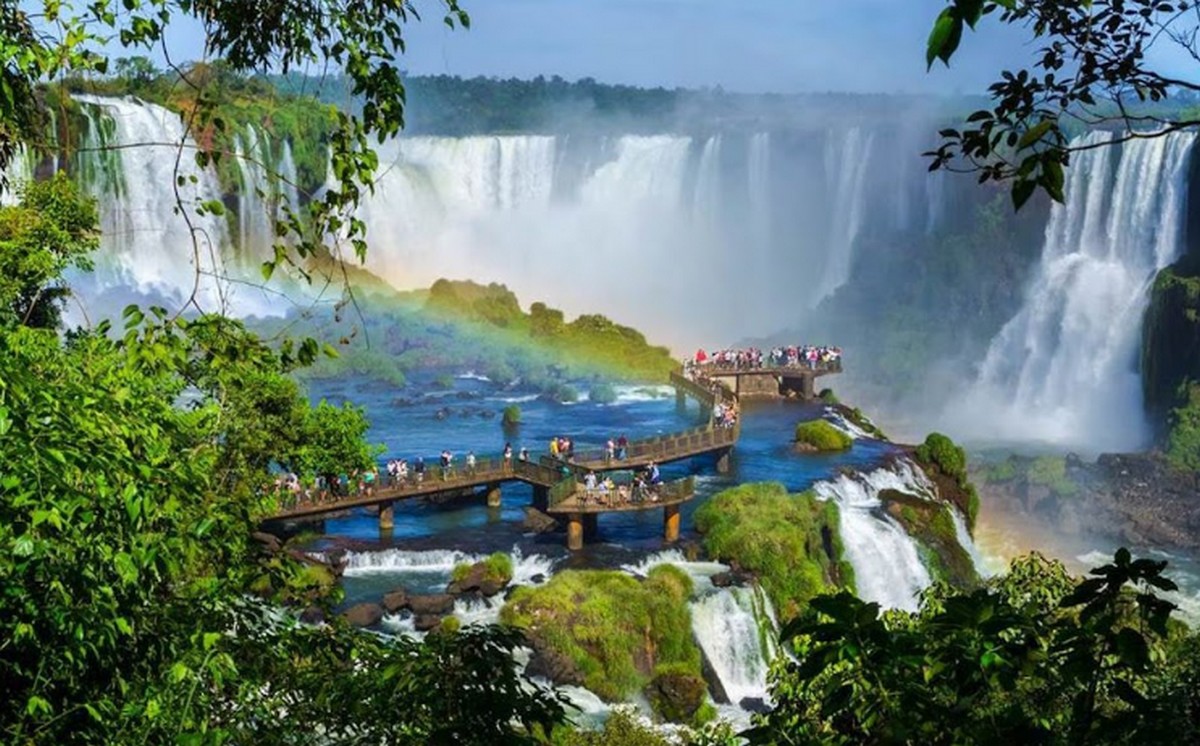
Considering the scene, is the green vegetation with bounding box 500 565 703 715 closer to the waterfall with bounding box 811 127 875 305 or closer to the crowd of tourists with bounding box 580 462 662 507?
the crowd of tourists with bounding box 580 462 662 507

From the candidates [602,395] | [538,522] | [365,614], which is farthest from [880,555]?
[602,395]

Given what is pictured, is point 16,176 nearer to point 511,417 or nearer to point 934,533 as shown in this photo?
point 511,417

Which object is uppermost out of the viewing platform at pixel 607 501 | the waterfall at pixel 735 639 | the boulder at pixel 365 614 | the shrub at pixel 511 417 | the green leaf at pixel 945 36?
the green leaf at pixel 945 36

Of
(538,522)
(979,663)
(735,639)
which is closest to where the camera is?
(979,663)

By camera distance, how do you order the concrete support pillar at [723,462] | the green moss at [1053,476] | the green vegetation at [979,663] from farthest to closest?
the green moss at [1053,476] < the concrete support pillar at [723,462] < the green vegetation at [979,663]

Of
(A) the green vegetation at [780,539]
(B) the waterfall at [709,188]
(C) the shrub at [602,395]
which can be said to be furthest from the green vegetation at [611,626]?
(B) the waterfall at [709,188]

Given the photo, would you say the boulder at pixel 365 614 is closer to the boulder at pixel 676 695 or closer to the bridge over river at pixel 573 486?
the bridge over river at pixel 573 486

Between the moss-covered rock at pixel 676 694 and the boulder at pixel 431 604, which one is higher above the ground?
the boulder at pixel 431 604
